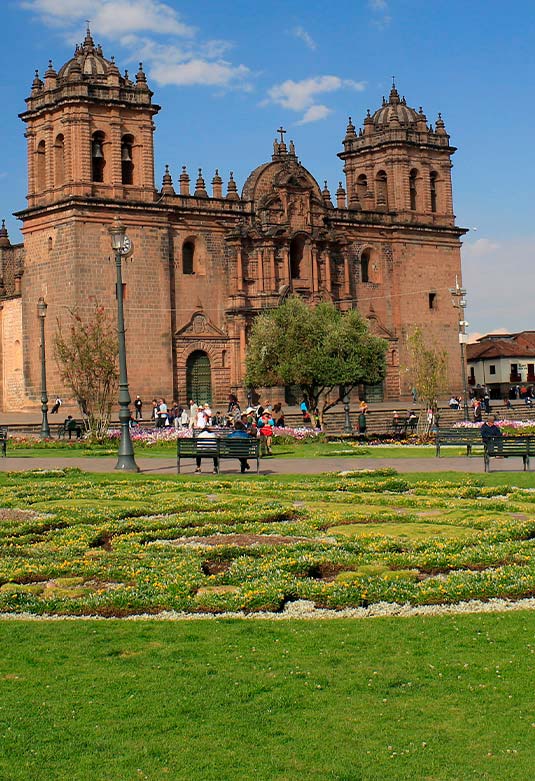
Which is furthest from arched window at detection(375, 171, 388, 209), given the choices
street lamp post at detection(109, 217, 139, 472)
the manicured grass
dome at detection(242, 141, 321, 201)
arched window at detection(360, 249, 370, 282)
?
the manicured grass

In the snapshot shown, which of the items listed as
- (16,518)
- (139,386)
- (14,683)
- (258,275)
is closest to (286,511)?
(16,518)

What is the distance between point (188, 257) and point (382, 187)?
1353cm

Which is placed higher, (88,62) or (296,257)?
(88,62)

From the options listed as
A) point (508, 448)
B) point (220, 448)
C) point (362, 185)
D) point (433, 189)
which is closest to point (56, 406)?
point (220, 448)

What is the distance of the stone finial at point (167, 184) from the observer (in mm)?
51406

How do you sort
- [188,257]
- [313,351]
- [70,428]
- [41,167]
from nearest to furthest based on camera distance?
[70,428] < [313,351] < [41,167] < [188,257]

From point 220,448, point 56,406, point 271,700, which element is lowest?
point 271,700

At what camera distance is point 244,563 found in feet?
37.2

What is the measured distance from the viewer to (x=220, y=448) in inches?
889

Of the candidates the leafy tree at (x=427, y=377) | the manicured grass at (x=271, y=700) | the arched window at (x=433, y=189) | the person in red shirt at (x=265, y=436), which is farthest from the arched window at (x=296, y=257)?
the manicured grass at (x=271, y=700)

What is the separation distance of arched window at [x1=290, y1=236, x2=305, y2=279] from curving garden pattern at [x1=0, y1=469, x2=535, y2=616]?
37417 mm

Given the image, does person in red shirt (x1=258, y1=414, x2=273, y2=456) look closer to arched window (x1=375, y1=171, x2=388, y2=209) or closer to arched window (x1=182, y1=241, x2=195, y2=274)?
arched window (x1=182, y1=241, x2=195, y2=274)

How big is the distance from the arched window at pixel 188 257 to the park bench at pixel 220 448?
30.1 m

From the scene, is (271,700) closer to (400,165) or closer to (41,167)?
(41,167)
